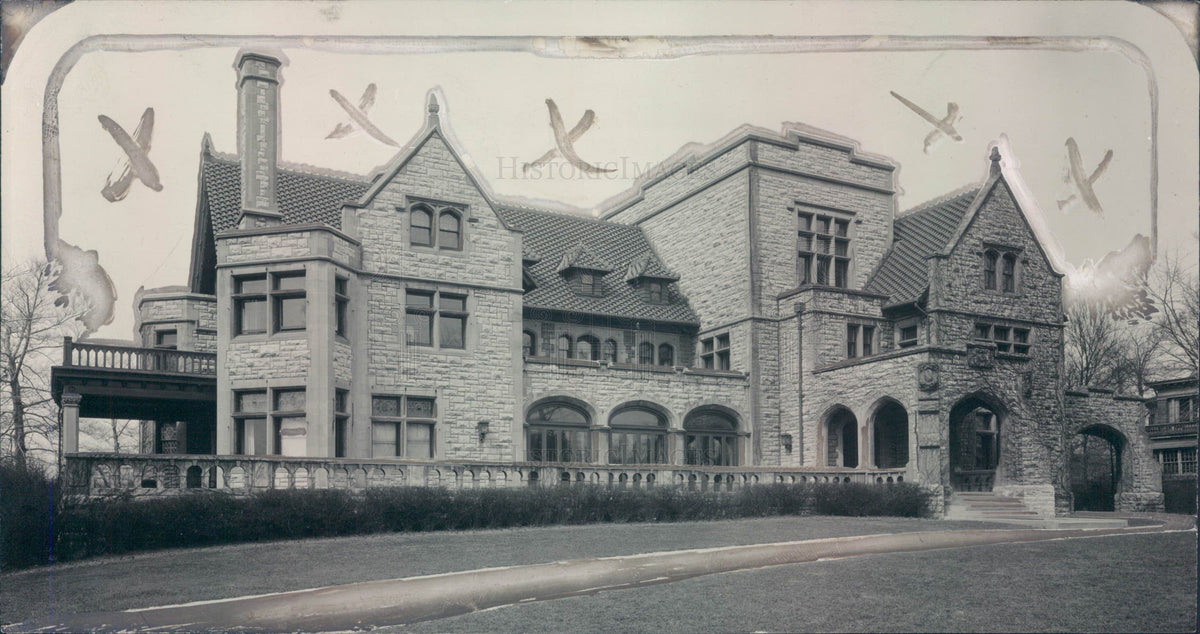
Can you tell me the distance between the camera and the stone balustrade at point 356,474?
17.1m

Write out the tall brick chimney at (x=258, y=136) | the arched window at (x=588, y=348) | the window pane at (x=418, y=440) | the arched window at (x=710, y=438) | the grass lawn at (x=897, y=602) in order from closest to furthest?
1. the grass lawn at (x=897, y=602)
2. the tall brick chimney at (x=258, y=136)
3. the window pane at (x=418, y=440)
4. the arched window at (x=710, y=438)
5. the arched window at (x=588, y=348)

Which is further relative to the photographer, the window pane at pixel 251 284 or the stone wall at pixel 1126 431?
the stone wall at pixel 1126 431

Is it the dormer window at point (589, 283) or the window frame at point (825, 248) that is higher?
the window frame at point (825, 248)

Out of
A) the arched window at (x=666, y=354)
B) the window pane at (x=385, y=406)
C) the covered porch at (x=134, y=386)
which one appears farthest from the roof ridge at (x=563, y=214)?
the covered porch at (x=134, y=386)

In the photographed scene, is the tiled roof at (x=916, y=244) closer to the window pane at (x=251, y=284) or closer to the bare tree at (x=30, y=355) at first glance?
the window pane at (x=251, y=284)

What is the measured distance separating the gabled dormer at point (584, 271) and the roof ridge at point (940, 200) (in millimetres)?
9597

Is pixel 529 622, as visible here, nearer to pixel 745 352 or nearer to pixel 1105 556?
pixel 1105 556

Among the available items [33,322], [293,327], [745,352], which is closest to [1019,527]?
[745,352]

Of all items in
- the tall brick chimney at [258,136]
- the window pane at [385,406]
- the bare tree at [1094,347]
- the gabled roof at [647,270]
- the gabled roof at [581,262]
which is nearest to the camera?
the tall brick chimney at [258,136]

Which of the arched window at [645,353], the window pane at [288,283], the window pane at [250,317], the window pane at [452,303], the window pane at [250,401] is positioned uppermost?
the window pane at [288,283]

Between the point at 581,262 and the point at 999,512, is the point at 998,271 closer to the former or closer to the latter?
the point at 999,512

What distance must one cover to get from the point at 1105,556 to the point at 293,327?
1621 centimetres

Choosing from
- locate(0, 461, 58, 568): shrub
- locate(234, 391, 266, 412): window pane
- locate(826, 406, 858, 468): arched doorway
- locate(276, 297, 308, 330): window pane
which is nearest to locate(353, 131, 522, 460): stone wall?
locate(276, 297, 308, 330): window pane

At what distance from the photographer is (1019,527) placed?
70.1 ft
